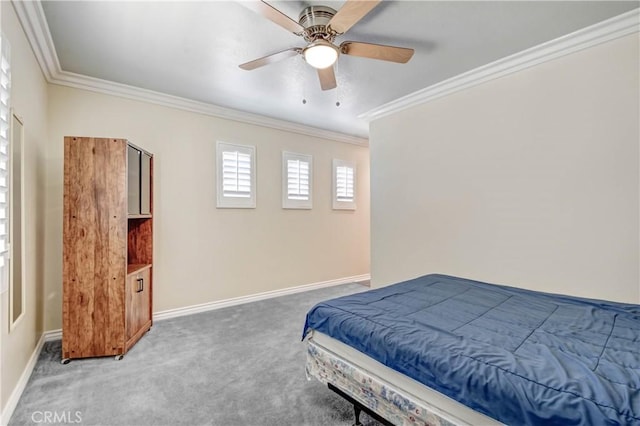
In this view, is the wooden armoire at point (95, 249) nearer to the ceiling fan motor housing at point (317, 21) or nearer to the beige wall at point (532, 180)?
the ceiling fan motor housing at point (317, 21)

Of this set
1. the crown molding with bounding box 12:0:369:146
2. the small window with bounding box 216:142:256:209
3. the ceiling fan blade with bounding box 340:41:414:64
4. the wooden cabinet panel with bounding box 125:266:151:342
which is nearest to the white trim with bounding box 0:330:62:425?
the wooden cabinet panel with bounding box 125:266:151:342

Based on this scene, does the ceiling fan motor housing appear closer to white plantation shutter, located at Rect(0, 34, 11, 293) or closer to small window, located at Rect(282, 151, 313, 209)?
A: white plantation shutter, located at Rect(0, 34, 11, 293)

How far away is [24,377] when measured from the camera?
2051 millimetres

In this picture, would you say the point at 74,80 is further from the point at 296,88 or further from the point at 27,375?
the point at 27,375

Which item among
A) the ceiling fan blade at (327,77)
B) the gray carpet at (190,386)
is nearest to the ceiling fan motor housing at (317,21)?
the ceiling fan blade at (327,77)

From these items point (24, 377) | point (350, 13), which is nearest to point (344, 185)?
point (350, 13)

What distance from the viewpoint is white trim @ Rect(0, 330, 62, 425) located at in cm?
172

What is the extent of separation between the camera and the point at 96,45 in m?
2.39

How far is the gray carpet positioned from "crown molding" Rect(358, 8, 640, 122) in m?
2.91

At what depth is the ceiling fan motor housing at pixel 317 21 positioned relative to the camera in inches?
76.8

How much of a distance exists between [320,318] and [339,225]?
136 inches

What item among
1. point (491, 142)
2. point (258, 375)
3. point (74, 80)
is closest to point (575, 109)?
point (491, 142)

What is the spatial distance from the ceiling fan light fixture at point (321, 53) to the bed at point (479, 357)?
5.26 ft

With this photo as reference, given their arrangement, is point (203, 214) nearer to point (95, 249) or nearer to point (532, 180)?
point (95, 249)
